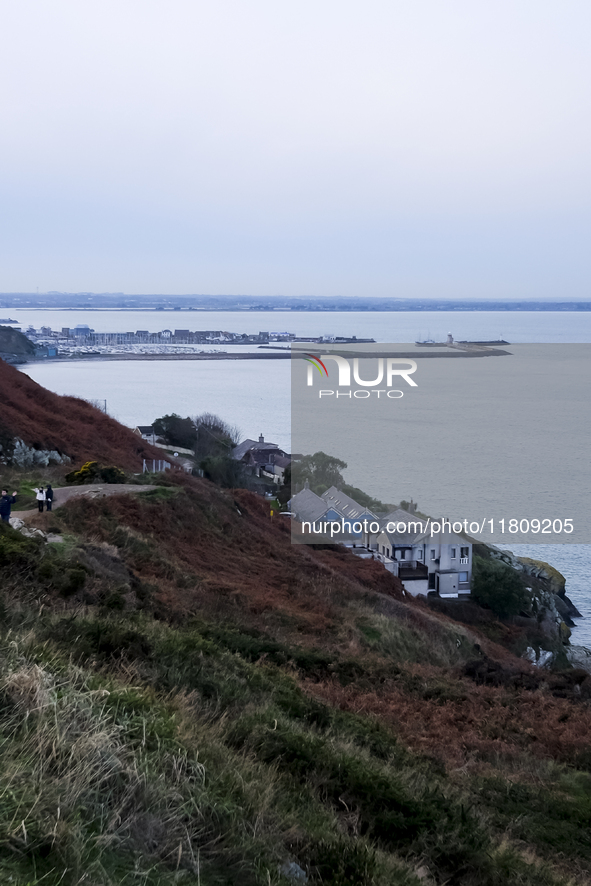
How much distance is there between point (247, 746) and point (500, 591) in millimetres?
23603

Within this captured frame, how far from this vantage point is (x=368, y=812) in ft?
15.2

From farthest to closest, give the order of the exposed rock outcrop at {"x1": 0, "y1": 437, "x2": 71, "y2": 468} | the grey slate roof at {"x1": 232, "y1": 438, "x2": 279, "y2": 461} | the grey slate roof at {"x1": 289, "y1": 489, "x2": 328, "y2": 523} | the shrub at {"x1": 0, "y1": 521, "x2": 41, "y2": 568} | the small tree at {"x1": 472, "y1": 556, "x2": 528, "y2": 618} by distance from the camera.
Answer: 1. the grey slate roof at {"x1": 232, "y1": 438, "x2": 279, "y2": 461}
2. the grey slate roof at {"x1": 289, "y1": 489, "x2": 328, "y2": 523}
3. the small tree at {"x1": 472, "y1": 556, "x2": 528, "y2": 618}
4. the exposed rock outcrop at {"x1": 0, "y1": 437, "x2": 71, "y2": 468}
5. the shrub at {"x1": 0, "y1": 521, "x2": 41, "y2": 568}

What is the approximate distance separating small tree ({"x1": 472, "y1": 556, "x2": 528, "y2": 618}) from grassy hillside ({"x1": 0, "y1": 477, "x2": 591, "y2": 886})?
13791mm

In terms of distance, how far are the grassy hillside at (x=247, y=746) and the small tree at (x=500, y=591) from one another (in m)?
13.8

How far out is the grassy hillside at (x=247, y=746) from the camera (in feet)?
10.3

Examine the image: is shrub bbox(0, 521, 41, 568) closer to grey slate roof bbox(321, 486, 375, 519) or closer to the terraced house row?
the terraced house row

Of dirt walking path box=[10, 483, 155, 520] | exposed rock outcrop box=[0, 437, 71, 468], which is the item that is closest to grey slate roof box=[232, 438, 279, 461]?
exposed rock outcrop box=[0, 437, 71, 468]

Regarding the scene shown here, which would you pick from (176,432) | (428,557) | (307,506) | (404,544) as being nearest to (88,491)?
(404,544)

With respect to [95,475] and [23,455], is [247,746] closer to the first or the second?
[95,475]

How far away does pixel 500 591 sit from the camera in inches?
1061

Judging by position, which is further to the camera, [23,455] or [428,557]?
[428,557]

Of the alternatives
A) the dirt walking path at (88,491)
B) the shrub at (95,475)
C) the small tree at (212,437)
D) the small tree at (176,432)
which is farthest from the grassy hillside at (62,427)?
the small tree at (176,432)

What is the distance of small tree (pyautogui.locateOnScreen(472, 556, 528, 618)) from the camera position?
26906mm

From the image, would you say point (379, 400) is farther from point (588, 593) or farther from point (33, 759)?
point (33, 759)
